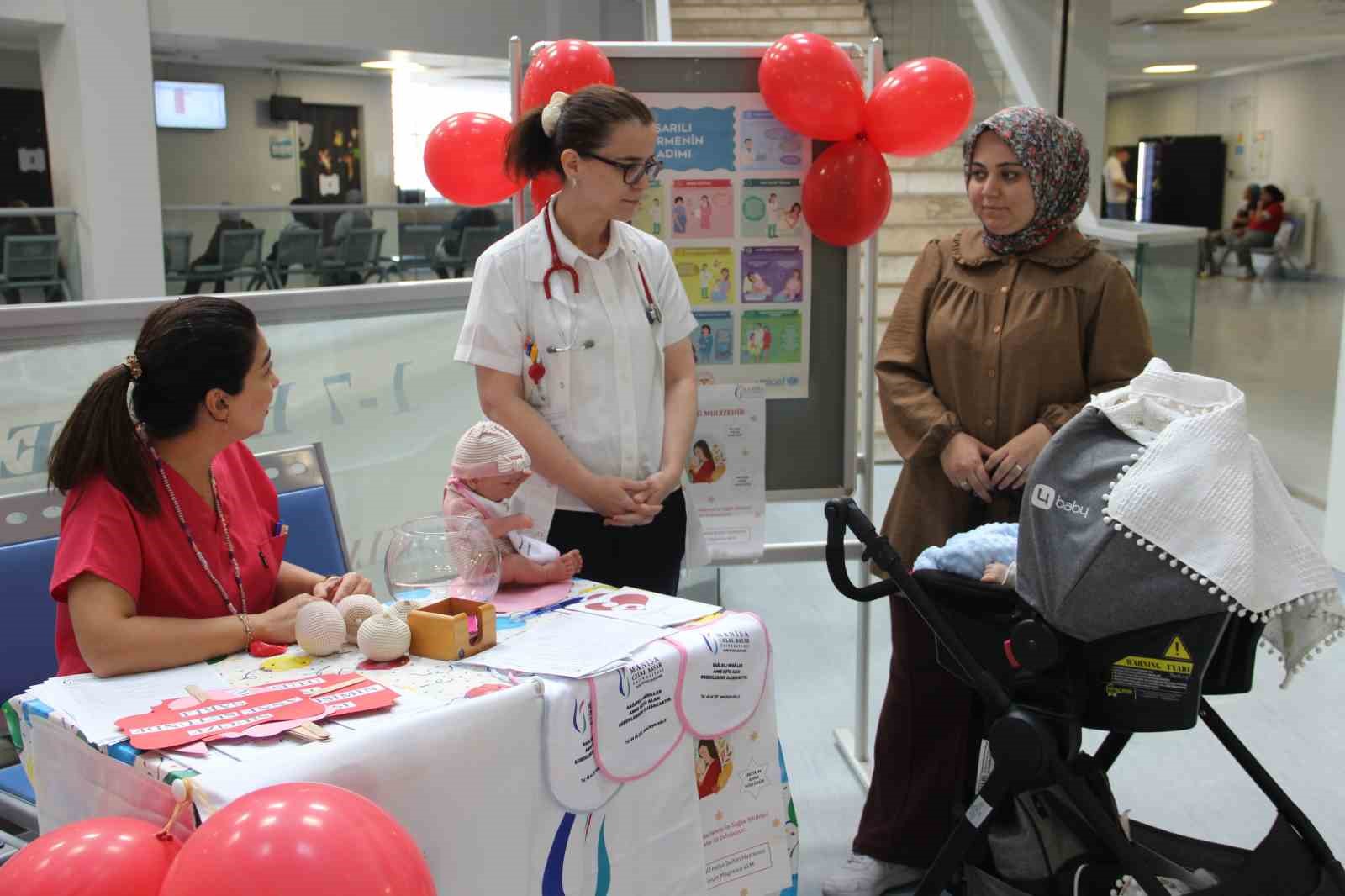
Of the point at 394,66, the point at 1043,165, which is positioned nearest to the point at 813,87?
the point at 1043,165

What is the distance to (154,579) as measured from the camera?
1.77 meters

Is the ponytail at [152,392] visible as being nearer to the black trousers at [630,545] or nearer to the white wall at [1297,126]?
the black trousers at [630,545]

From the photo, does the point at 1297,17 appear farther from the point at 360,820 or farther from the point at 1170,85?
the point at 360,820

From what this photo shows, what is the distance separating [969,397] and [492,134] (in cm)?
140

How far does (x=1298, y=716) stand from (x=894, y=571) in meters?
2.18

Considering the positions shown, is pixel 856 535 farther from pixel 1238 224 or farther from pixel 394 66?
pixel 394 66

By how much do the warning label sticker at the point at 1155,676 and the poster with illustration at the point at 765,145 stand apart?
1.62 meters

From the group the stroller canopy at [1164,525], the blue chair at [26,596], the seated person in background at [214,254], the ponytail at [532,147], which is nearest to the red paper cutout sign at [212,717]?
the blue chair at [26,596]

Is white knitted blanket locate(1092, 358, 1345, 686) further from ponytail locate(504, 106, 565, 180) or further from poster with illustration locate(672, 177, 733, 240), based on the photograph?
poster with illustration locate(672, 177, 733, 240)

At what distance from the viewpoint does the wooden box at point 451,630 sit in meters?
1.66

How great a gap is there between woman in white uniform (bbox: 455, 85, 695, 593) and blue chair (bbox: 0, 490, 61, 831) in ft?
2.66

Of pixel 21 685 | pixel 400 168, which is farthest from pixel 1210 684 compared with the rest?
pixel 400 168

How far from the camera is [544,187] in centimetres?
268

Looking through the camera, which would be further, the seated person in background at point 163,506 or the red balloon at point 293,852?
the seated person in background at point 163,506
